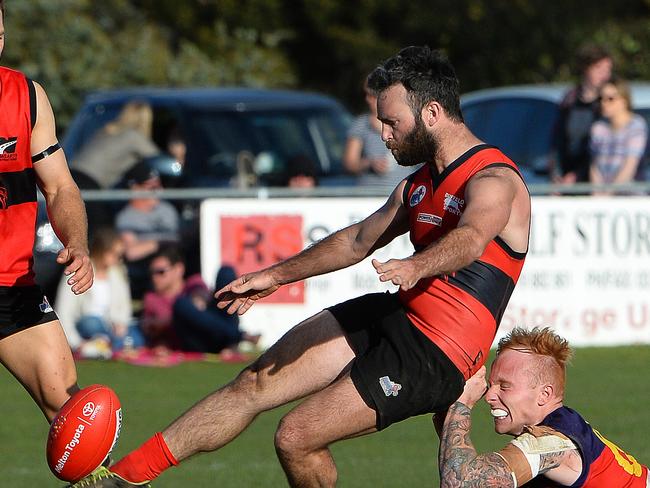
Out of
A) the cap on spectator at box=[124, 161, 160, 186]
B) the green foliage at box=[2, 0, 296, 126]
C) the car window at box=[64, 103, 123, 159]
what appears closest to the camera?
the cap on spectator at box=[124, 161, 160, 186]

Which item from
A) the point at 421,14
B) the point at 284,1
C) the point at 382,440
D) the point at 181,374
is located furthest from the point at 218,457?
the point at 284,1

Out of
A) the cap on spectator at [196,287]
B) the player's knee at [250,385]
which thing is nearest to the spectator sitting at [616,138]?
the cap on spectator at [196,287]

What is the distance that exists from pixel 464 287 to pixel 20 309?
189cm

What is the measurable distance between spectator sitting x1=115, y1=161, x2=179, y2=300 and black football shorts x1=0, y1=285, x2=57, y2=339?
233 inches

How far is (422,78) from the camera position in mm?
5785

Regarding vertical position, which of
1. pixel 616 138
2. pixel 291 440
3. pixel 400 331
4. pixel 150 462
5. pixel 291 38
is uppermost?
pixel 400 331

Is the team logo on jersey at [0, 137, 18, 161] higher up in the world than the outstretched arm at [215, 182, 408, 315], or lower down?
higher up

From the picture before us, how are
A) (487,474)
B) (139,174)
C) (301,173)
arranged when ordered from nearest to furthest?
(487,474) → (139,174) → (301,173)

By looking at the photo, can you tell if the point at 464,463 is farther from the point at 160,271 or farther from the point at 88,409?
the point at 160,271

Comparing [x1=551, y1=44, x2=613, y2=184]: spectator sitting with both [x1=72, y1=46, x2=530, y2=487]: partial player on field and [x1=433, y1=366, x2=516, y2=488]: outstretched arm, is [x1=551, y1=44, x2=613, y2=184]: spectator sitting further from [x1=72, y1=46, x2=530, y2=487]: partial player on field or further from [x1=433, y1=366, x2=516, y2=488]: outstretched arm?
[x1=433, y1=366, x2=516, y2=488]: outstretched arm

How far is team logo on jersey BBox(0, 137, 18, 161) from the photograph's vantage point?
20.1 ft

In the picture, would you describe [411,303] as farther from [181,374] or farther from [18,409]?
[181,374]

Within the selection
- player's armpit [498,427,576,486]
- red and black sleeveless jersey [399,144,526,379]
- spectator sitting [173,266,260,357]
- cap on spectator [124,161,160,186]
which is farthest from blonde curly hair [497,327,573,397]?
cap on spectator [124,161,160,186]

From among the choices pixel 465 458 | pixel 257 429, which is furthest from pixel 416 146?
pixel 257 429
